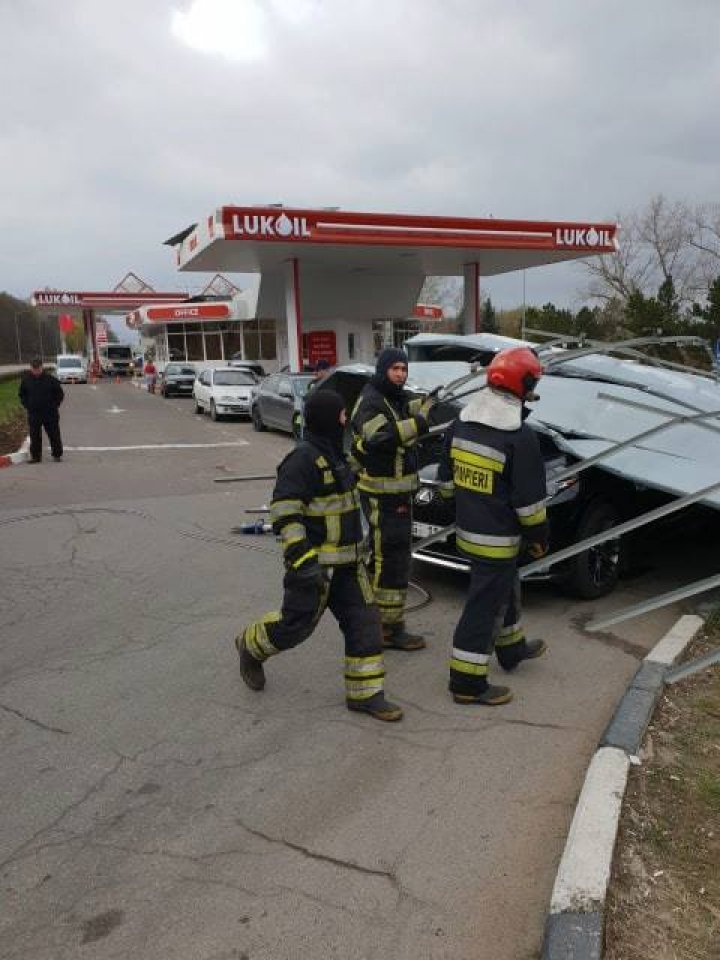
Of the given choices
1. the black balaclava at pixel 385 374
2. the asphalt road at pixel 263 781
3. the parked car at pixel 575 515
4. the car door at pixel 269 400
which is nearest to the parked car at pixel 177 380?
the car door at pixel 269 400

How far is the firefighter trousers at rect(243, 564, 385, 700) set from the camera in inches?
154

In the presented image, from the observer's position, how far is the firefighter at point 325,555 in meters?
3.74

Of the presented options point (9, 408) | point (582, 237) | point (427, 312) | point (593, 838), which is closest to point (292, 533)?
point (593, 838)

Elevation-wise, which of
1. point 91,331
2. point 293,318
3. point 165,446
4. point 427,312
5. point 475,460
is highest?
point 427,312

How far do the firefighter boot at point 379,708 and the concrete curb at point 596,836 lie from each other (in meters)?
1.02

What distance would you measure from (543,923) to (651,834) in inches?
25.1

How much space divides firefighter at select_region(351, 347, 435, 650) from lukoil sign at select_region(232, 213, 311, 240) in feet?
47.8

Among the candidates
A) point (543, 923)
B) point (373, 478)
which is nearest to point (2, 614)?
point (373, 478)

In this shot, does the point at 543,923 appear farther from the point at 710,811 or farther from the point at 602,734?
the point at 602,734

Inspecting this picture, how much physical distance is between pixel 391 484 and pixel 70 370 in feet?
139

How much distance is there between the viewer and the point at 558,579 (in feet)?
18.4

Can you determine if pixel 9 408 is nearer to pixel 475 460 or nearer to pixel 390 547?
pixel 390 547

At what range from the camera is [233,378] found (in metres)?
22.0

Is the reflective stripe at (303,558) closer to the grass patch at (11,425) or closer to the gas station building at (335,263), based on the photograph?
the grass patch at (11,425)
